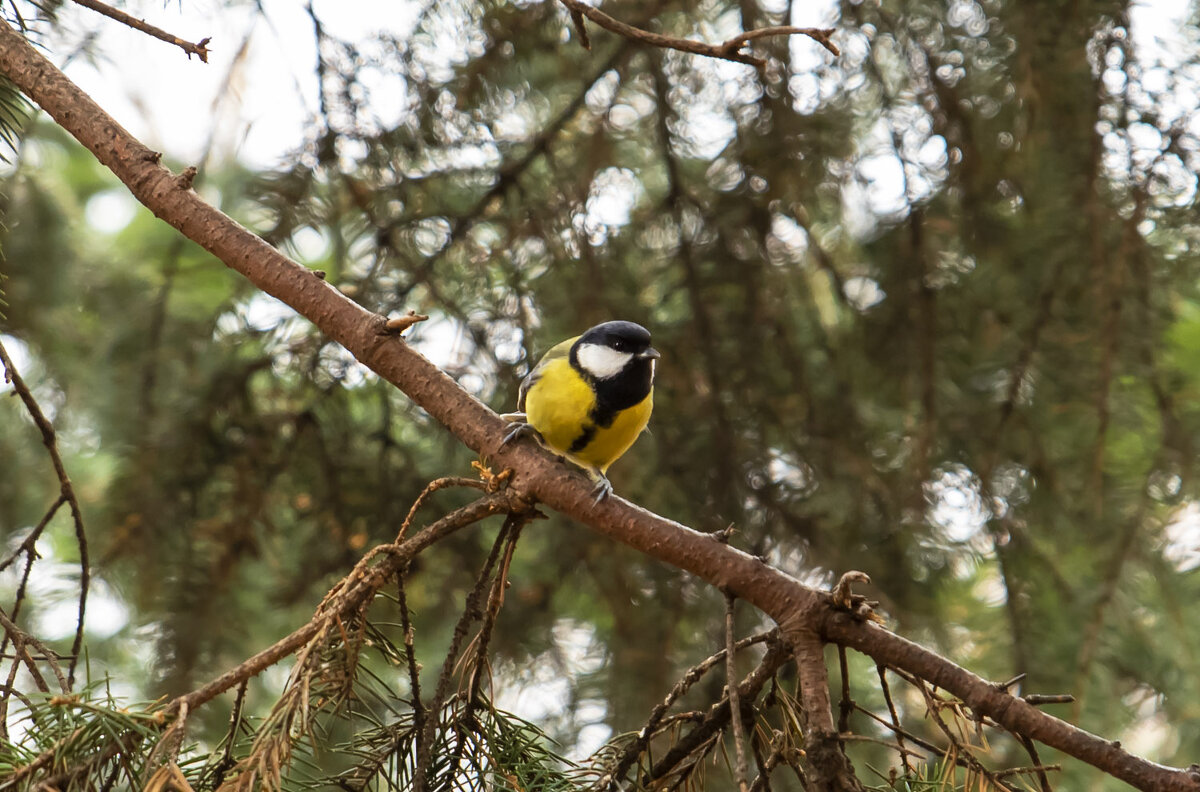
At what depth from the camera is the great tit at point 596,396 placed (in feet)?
7.23

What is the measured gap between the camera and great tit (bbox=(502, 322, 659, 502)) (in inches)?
86.7

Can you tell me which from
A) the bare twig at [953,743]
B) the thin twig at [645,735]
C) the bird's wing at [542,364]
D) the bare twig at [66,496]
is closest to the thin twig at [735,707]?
the thin twig at [645,735]

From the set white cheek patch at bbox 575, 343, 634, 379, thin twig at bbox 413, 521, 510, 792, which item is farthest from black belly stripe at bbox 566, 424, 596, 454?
thin twig at bbox 413, 521, 510, 792

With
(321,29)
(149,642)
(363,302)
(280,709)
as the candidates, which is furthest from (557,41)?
(280,709)

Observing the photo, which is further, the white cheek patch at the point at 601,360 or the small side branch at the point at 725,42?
the white cheek patch at the point at 601,360

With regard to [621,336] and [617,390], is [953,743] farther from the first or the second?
[621,336]

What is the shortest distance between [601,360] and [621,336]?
0.08 m

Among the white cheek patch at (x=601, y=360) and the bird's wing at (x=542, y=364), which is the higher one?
the bird's wing at (x=542, y=364)

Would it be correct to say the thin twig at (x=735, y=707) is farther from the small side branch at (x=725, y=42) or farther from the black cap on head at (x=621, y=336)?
the black cap on head at (x=621, y=336)

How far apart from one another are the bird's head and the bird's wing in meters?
0.09

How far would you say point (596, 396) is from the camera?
220 centimetres

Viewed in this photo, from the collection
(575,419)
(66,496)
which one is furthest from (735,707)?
(575,419)

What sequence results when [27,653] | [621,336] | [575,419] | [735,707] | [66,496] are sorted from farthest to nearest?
1. [621,336]
2. [575,419]
3. [66,496]
4. [27,653]
5. [735,707]

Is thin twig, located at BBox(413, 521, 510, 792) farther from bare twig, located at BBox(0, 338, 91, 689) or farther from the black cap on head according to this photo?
the black cap on head
